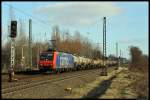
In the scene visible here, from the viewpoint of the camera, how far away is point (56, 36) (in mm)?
107500

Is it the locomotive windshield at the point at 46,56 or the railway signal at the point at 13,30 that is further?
the locomotive windshield at the point at 46,56

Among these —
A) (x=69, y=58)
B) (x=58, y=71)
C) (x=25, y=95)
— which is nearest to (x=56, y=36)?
(x=69, y=58)

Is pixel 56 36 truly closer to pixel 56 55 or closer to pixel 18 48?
pixel 18 48

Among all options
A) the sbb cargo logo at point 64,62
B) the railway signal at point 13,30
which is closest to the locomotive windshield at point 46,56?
the sbb cargo logo at point 64,62

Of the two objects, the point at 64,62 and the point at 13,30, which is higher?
the point at 13,30

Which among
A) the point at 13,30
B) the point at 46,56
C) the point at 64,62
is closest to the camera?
the point at 13,30

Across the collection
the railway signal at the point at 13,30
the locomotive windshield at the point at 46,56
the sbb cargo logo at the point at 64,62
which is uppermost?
the railway signal at the point at 13,30

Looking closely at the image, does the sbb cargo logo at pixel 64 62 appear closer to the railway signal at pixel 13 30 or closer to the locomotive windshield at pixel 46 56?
the locomotive windshield at pixel 46 56

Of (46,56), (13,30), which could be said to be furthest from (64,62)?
(13,30)

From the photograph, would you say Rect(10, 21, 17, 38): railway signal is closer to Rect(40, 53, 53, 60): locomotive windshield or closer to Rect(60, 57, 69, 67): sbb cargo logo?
Rect(40, 53, 53, 60): locomotive windshield

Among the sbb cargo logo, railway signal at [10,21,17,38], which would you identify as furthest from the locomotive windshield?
railway signal at [10,21,17,38]

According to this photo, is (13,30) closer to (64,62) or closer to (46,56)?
(46,56)

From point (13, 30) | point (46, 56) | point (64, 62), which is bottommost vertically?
point (64, 62)

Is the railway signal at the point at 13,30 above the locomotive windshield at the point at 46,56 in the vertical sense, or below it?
above
